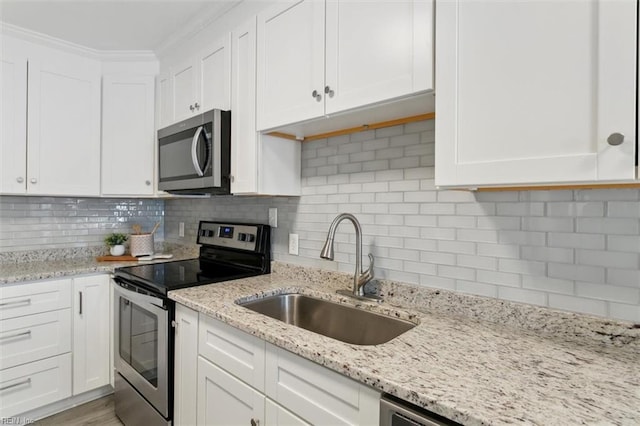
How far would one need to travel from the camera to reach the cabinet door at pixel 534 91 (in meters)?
0.77

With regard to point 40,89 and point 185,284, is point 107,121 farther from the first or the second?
point 185,284

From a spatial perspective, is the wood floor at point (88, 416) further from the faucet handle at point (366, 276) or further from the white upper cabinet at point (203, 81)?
the white upper cabinet at point (203, 81)

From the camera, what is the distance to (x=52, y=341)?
6.81 ft

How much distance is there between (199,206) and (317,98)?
170 cm

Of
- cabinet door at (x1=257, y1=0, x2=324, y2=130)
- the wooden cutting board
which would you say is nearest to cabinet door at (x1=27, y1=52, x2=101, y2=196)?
the wooden cutting board

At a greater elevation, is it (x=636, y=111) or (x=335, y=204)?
(x=636, y=111)

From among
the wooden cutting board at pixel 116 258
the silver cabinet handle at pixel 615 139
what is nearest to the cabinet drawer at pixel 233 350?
the silver cabinet handle at pixel 615 139

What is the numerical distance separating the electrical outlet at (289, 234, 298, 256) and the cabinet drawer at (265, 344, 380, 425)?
83 centimetres

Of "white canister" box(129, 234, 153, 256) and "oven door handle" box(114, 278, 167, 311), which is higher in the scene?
"white canister" box(129, 234, 153, 256)

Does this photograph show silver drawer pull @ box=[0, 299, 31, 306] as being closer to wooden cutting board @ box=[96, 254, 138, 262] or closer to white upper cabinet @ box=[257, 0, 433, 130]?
wooden cutting board @ box=[96, 254, 138, 262]

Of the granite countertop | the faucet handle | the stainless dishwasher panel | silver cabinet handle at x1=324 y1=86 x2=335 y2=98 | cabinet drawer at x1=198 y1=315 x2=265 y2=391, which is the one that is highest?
silver cabinet handle at x1=324 y1=86 x2=335 y2=98

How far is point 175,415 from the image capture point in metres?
1.65

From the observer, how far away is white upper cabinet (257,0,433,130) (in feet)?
3.74

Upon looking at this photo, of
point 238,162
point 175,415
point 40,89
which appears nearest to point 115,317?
point 175,415
